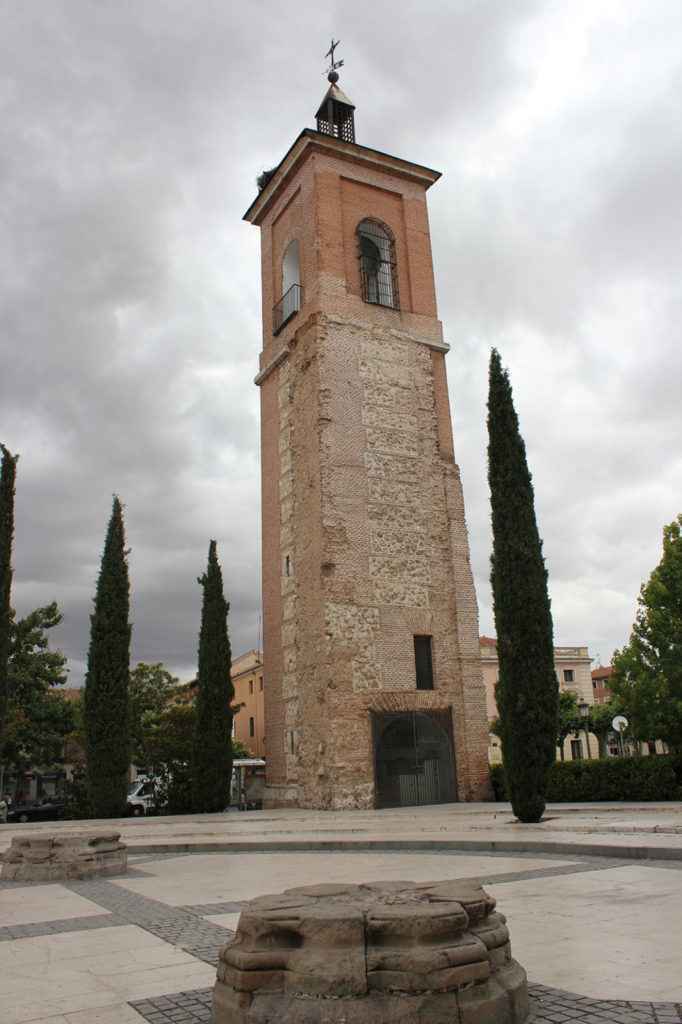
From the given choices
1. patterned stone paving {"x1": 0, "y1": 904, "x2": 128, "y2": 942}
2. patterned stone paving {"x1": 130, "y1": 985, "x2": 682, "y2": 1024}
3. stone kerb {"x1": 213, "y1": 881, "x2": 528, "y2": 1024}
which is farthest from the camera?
patterned stone paving {"x1": 0, "y1": 904, "x2": 128, "y2": 942}

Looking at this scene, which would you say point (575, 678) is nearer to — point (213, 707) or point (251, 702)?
point (251, 702)

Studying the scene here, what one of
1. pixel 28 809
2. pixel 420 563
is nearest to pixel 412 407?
pixel 420 563

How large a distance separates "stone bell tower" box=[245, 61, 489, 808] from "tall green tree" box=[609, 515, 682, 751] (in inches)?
383

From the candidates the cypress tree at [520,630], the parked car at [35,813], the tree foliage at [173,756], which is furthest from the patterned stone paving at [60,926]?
the parked car at [35,813]

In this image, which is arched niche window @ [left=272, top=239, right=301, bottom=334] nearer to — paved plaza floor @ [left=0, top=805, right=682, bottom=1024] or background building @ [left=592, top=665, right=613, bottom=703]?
paved plaza floor @ [left=0, top=805, right=682, bottom=1024]

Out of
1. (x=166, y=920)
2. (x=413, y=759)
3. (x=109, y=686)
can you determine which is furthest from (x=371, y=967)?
(x=109, y=686)

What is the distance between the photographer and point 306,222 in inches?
992

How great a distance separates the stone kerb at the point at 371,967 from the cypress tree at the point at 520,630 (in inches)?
412

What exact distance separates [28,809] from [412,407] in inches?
751

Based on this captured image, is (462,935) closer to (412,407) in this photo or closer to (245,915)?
(245,915)

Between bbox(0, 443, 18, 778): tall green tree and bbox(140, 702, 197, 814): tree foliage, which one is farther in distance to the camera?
bbox(140, 702, 197, 814): tree foliage

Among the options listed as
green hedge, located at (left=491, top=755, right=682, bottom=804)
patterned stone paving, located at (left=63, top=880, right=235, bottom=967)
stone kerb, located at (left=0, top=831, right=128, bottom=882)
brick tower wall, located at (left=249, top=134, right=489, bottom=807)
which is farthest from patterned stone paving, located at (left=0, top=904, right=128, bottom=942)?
green hedge, located at (left=491, top=755, right=682, bottom=804)

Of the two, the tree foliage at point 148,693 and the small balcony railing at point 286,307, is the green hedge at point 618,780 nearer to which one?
the small balcony railing at point 286,307

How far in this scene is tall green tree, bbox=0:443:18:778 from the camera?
20.6 metres
